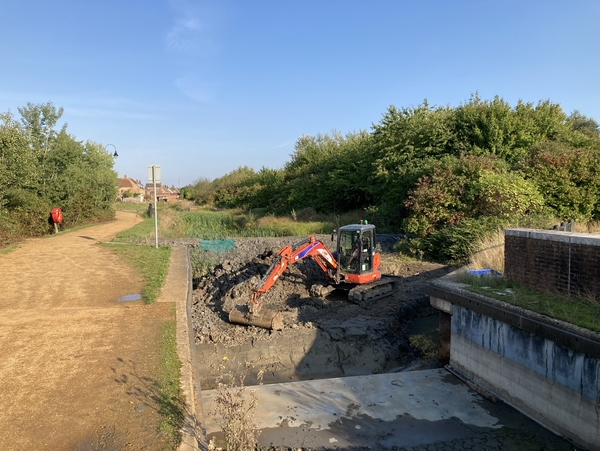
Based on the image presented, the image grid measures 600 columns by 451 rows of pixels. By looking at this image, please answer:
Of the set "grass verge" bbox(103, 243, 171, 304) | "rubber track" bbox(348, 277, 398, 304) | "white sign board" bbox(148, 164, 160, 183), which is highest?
"white sign board" bbox(148, 164, 160, 183)

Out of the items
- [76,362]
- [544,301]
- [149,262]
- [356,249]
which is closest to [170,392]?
[76,362]

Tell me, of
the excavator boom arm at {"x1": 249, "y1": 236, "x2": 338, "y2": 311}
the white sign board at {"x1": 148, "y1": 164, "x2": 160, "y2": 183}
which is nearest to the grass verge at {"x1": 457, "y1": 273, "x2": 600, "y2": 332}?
the excavator boom arm at {"x1": 249, "y1": 236, "x2": 338, "y2": 311}

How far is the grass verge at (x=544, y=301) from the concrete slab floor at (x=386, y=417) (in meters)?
1.56

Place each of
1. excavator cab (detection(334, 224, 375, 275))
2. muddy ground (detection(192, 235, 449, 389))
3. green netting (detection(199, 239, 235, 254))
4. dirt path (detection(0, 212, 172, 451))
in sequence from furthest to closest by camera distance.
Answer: green netting (detection(199, 239, 235, 254)) < excavator cab (detection(334, 224, 375, 275)) < muddy ground (detection(192, 235, 449, 389)) < dirt path (detection(0, 212, 172, 451))

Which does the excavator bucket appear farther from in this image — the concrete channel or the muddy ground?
the concrete channel

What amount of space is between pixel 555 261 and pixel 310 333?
5.21 metres

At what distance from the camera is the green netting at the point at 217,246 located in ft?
65.0

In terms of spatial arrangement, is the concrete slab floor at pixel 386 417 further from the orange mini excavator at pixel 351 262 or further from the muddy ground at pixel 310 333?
the orange mini excavator at pixel 351 262

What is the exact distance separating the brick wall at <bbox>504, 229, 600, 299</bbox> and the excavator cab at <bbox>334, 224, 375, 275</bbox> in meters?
5.21

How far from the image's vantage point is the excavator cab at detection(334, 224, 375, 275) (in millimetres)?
12812

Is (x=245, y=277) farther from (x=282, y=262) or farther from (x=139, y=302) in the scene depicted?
(x=139, y=302)

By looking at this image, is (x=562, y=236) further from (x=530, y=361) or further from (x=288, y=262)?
(x=288, y=262)

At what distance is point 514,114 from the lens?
23.6 metres

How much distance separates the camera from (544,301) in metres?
6.61
